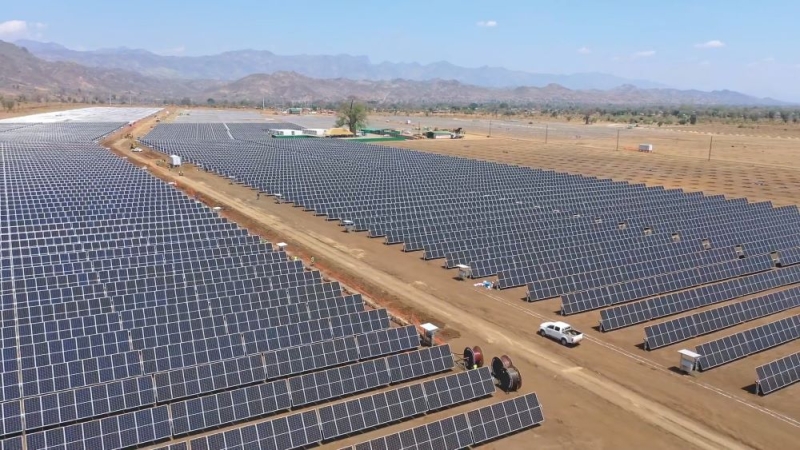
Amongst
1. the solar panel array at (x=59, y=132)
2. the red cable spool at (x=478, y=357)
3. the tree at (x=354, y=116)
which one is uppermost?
the tree at (x=354, y=116)

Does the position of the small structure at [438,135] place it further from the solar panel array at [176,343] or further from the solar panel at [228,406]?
the solar panel at [228,406]

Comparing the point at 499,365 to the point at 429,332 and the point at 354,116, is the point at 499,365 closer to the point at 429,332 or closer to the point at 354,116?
the point at 429,332

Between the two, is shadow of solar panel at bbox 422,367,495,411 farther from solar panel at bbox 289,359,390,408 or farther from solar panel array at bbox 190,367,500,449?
solar panel at bbox 289,359,390,408

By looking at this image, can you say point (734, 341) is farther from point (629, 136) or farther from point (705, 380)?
point (629, 136)

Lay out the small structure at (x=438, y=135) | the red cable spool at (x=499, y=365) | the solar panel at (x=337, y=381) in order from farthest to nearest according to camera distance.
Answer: the small structure at (x=438, y=135)
the red cable spool at (x=499, y=365)
the solar panel at (x=337, y=381)

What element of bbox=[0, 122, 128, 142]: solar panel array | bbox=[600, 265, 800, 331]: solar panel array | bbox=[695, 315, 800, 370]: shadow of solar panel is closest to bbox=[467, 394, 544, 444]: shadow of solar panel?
bbox=[695, 315, 800, 370]: shadow of solar panel

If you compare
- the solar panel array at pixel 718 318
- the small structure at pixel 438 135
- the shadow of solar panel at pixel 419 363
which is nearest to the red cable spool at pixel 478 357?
the shadow of solar panel at pixel 419 363
